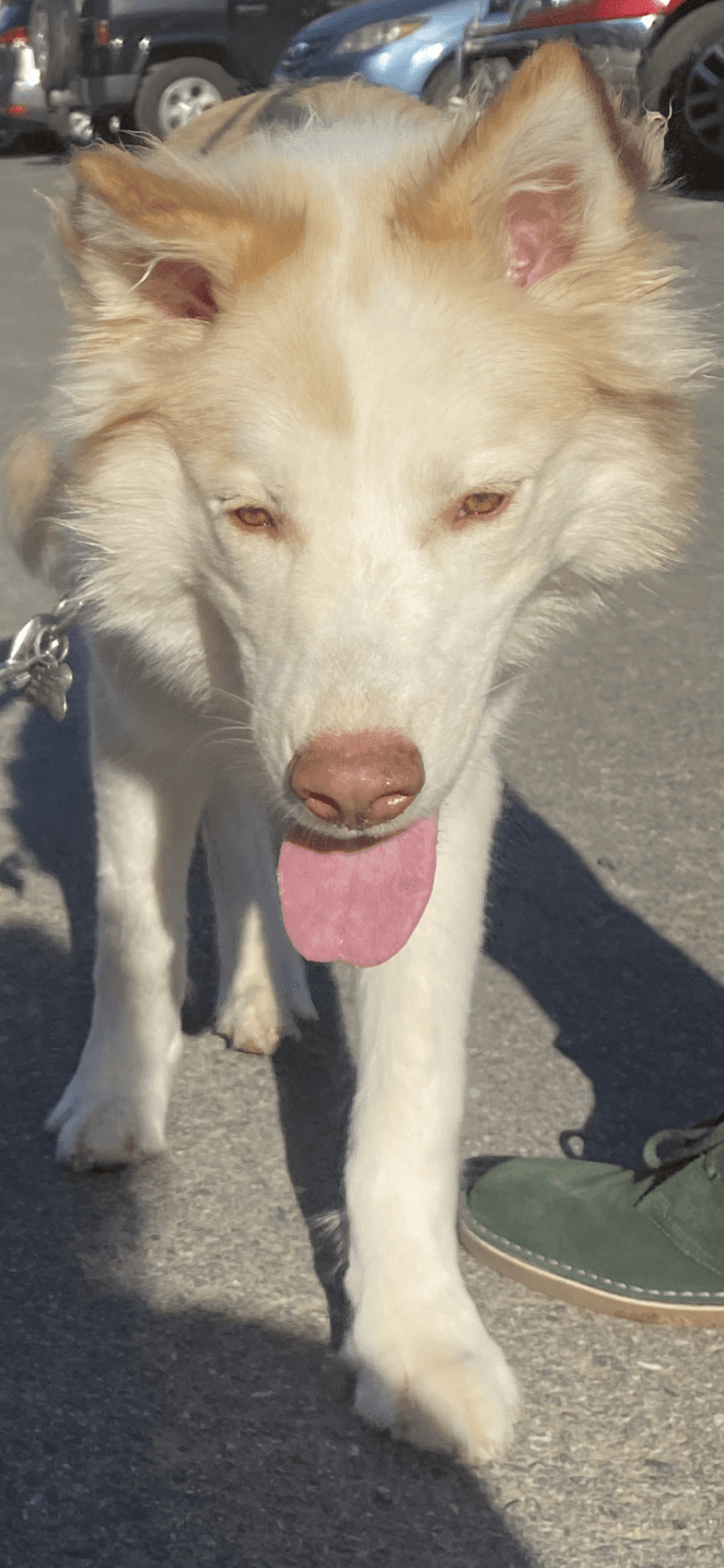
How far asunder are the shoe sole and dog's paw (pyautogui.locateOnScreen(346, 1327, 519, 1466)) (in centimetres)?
22

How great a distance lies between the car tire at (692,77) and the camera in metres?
9.89

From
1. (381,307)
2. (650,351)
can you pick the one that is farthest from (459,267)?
(650,351)

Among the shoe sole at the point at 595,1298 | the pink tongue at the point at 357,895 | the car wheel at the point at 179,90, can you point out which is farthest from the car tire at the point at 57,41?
the shoe sole at the point at 595,1298

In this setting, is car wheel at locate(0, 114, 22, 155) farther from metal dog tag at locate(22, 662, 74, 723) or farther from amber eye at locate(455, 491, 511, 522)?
amber eye at locate(455, 491, 511, 522)

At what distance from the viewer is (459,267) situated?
7.28ft

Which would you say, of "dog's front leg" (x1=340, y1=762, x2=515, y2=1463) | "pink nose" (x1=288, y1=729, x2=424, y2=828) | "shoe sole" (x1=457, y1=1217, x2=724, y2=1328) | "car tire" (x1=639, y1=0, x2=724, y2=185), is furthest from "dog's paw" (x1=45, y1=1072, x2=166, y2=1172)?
"car tire" (x1=639, y1=0, x2=724, y2=185)

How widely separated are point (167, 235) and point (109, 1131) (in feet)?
4.89

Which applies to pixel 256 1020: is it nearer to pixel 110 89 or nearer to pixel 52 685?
pixel 52 685

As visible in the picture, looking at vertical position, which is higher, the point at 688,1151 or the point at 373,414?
the point at 373,414

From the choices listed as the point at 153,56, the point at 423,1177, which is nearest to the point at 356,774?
the point at 423,1177

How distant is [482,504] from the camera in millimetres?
2146

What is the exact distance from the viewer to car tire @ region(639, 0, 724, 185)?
989cm

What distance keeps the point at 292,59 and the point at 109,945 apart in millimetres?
10277

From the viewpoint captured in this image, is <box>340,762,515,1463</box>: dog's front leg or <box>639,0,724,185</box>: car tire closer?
<box>340,762,515,1463</box>: dog's front leg
